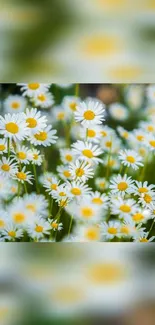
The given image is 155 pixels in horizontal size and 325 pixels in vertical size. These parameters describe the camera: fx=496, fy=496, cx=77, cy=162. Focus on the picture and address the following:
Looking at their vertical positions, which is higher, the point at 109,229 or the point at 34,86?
the point at 34,86

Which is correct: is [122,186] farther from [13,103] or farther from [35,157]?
[13,103]

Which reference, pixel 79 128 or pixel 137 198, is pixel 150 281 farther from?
pixel 79 128

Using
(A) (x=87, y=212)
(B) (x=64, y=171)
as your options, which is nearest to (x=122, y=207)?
(A) (x=87, y=212)

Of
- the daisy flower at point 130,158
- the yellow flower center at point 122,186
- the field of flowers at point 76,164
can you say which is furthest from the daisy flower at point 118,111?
the yellow flower center at point 122,186

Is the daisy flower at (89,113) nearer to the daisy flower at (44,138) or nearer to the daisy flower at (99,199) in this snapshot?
the daisy flower at (44,138)

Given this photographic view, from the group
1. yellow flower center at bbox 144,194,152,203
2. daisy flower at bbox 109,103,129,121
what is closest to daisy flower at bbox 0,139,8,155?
daisy flower at bbox 109,103,129,121

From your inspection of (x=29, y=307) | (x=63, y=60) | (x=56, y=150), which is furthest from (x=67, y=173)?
(x=29, y=307)

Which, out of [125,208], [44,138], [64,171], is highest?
[44,138]
